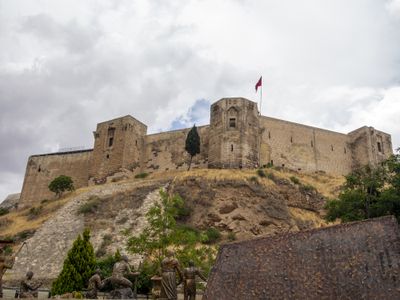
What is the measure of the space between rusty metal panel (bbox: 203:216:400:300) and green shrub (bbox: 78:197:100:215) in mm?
29111

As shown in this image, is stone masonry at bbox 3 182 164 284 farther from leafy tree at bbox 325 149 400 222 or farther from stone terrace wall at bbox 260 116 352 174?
stone terrace wall at bbox 260 116 352 174

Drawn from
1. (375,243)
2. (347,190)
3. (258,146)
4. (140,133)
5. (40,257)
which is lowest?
(375,243)

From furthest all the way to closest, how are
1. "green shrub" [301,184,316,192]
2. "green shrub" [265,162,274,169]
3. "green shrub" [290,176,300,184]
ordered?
"green shrub" [265,162,274,169]
"green shrub" [290,176,300,184]
"green shrub" [301,184,316,192]

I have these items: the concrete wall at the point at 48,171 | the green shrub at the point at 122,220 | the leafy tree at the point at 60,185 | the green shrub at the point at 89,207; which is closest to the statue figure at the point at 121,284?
the green shrub at the point at 122,220

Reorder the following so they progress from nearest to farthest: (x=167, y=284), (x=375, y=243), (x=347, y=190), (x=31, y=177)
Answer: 1. (x=375, y=243)
2. (x=167, y=284)
3. (x=347, y=190)
4. (x=31, y=177)

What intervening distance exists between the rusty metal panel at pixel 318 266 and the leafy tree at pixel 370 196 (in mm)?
15043

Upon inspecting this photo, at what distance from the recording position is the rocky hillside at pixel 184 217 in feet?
94.0

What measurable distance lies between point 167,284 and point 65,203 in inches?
1244

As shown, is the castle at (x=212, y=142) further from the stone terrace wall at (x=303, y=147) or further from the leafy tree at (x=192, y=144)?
the leafy tree at (x=192, y=144)

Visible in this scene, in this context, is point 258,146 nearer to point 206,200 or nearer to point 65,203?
point 206,200

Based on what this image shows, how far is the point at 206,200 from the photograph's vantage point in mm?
32281

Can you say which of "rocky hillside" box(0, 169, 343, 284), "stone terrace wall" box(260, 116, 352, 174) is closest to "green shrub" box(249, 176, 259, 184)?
"rocky hillside" box(0, 169, 343, 284)

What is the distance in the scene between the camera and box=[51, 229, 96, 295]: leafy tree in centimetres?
1809

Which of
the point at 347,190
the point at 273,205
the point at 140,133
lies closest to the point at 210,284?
the point at 347,190
